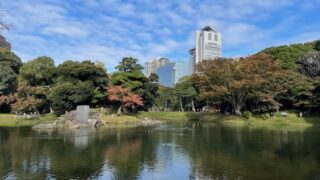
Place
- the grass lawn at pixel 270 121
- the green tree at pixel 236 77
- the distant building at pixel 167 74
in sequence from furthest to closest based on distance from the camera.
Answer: the distant building at pixel 167 74
the green tree at pixel 236 77
the grass lawn at pixel 270 121

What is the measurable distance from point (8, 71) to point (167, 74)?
11742cm

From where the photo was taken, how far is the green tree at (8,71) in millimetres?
56534

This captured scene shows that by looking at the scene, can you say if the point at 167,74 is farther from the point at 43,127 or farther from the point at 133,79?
the point at 43,127

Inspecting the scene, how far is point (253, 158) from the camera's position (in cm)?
2014

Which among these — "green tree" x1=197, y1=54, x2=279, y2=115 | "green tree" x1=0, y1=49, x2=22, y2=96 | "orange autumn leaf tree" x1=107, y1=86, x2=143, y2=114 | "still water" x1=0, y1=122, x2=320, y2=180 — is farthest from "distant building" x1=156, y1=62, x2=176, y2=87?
"still water" x1=0, y1=122, x2=320, y2=180

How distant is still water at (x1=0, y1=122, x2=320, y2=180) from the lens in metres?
15.9

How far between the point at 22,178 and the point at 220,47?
451 ft

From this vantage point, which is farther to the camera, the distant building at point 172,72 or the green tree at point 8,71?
the distant building at point 172,72

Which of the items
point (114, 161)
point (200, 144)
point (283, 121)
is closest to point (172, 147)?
point (200, 144)

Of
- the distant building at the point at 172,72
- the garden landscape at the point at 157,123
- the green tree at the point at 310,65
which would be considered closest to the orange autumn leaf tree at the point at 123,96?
the garden landscape at the point at 157,123

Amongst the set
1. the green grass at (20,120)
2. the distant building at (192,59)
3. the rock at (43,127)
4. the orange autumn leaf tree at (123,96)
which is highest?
the distant building at (192,59)

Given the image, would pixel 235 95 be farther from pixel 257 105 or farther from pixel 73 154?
pixel 73 154

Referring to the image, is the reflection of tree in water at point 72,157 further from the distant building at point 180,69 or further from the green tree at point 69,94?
the distant building at point 180,69

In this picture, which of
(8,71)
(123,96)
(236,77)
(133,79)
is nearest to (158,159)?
(123,96)
